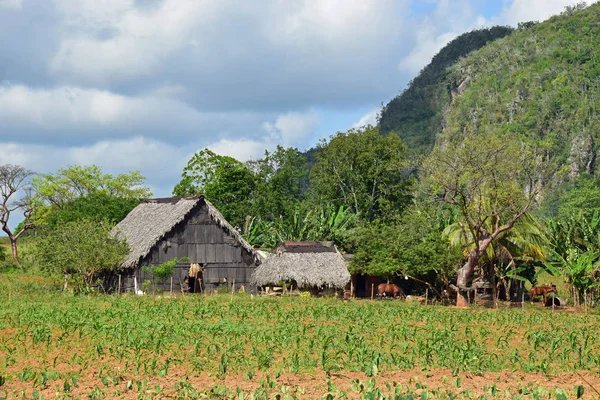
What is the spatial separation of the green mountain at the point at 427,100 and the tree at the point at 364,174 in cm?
7123

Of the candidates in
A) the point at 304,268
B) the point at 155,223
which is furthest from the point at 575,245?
the point at 155,223

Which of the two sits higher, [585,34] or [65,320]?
[585,34]

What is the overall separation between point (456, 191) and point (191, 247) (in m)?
13.4

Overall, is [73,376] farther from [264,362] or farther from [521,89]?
[521,89]

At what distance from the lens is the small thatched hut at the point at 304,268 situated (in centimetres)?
3688

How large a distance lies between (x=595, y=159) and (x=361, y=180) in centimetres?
5261

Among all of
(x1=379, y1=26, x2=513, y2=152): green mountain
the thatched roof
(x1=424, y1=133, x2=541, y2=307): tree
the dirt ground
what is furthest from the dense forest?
the dirt ground

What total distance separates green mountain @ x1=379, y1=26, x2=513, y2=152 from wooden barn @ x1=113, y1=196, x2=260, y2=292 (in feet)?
287

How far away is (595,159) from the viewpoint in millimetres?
95688

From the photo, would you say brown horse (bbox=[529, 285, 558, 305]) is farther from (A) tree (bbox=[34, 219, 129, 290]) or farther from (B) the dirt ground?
(B) the dirt ground

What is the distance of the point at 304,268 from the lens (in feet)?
122

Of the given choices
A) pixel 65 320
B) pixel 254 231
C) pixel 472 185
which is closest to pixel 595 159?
pixel 254 231

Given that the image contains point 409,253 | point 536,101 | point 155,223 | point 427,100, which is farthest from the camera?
point 427,100

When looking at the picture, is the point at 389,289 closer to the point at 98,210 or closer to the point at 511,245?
the point at 511,245
